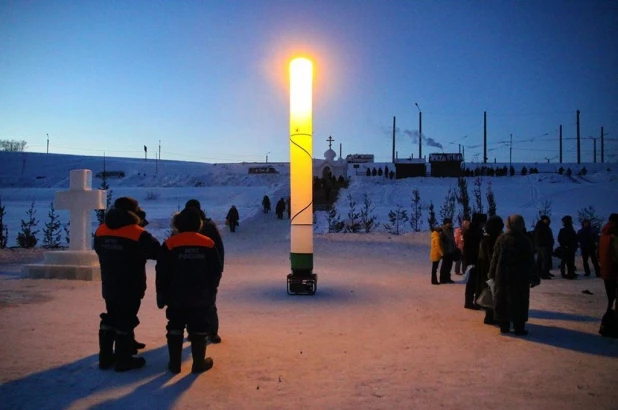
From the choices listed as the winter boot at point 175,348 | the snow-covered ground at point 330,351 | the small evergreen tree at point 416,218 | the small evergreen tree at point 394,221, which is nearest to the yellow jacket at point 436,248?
the snow-covered ground at point 330,351

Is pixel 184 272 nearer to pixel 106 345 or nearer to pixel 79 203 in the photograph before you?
pixel 106 345

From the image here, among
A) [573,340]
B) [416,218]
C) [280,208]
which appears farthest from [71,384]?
[280,208]

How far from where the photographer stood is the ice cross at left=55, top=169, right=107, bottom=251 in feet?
42.3

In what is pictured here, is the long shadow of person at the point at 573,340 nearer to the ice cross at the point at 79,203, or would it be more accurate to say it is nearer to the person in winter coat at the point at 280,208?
the ice cross at the point at 79,203

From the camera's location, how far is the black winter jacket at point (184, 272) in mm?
5273

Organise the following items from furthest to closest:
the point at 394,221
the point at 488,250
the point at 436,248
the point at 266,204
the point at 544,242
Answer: the point at 266,204
the point at 394,221
the point at 544,242
the point at 436,248
the point at 488,250

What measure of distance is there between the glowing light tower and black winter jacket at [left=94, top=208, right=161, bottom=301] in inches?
223

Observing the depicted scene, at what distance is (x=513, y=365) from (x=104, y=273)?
4683 mm

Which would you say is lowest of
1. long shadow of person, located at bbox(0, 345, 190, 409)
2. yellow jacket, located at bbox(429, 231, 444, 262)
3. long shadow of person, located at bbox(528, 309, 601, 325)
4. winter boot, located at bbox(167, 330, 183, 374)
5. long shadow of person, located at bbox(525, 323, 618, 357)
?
long shadow of person, located at bbox(528, 309, 601, 325)

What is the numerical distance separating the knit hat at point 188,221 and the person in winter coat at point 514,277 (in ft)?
14.3

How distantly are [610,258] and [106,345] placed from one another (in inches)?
272

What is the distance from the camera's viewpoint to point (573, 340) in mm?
6977

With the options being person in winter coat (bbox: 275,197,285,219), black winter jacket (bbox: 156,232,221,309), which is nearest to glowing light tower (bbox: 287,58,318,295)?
black winter jacket (bbox: 156,232,221,309)

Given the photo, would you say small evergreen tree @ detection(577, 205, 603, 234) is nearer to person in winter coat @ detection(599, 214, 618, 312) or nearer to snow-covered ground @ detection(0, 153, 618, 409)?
snow-covered ground @ detection(0, 153, 618, 409)
